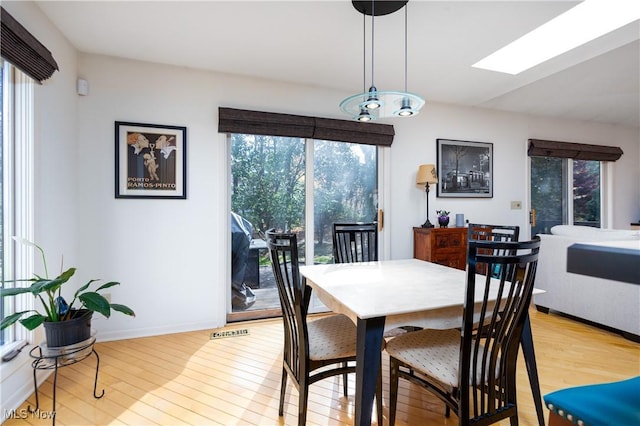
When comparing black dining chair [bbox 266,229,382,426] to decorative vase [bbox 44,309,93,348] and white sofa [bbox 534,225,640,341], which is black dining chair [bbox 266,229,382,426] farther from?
white sofa [bbox 534,225,640,341]

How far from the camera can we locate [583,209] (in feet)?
15.6

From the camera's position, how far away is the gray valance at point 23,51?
1.55m

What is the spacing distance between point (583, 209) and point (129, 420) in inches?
242

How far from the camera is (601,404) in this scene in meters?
0.95

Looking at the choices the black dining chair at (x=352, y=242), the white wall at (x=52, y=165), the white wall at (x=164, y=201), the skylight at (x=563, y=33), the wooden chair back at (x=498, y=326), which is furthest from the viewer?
the white wall at (x=164, y=201)

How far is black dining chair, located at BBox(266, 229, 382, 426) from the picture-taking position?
141cm

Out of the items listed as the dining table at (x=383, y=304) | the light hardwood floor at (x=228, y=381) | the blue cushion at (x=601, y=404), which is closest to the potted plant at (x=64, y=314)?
the light hardwood floor at (x=228, y=381)

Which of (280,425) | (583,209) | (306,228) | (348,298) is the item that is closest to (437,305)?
(348,298)

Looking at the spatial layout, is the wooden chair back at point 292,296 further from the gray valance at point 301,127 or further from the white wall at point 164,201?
the gray valance at point 301,127

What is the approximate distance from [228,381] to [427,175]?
279 centimetres

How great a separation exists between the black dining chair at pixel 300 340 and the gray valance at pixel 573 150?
415 centimetres

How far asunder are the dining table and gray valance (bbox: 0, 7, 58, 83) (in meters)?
2.00

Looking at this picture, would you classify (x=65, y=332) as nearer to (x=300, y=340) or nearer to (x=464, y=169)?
(x=300, y=340)

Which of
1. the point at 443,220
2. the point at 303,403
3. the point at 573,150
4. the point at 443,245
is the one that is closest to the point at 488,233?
the point at 443,245
